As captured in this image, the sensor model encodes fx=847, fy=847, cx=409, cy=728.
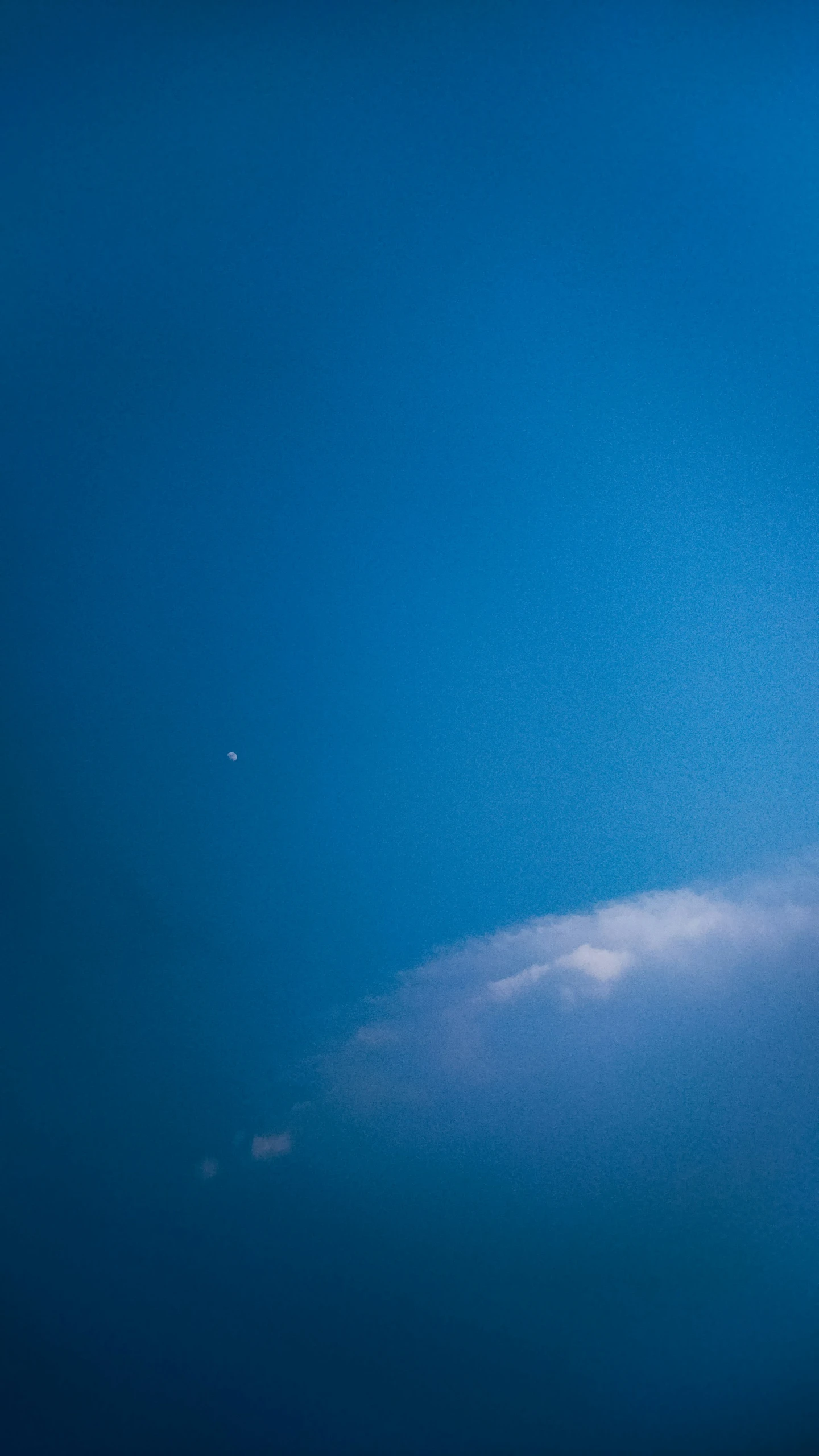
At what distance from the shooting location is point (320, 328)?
415 cm

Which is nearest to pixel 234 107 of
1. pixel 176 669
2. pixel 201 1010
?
pixel 176 669

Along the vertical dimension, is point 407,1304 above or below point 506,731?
below

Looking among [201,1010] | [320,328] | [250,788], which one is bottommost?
Answer: [201,1010]

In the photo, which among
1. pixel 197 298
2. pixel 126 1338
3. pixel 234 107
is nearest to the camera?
pixel 234 107

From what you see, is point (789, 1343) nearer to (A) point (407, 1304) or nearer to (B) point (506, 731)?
(A) point (407, 1304)

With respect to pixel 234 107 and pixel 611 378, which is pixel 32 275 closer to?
pixel 234 107

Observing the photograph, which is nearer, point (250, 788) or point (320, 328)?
point (320, 328)

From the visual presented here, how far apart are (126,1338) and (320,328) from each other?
17.0ft

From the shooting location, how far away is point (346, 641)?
172 inches

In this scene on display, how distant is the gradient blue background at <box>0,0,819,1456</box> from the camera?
156 inches

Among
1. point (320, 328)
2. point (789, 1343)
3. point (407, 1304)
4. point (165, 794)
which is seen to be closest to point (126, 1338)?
point (407, 1304)

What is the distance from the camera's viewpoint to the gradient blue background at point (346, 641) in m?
3.97

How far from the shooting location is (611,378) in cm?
415

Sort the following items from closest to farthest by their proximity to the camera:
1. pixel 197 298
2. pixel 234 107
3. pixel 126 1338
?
1. pixel 234 107
2. pixel 197 298
3. pixel 126 1338
